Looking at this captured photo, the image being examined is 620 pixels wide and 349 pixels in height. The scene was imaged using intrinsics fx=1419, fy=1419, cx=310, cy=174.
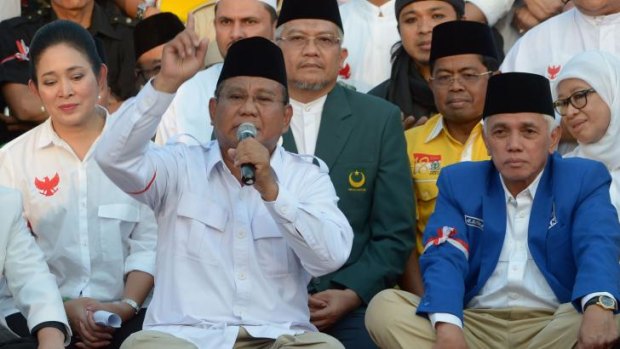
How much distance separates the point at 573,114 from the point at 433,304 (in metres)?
1.58

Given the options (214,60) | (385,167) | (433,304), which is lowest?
(433,304)

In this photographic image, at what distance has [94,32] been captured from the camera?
8.88 metres

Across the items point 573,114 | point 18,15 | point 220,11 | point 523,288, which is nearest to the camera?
point 523,288

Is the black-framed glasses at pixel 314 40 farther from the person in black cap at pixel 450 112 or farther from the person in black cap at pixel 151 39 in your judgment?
the person in black cap at pixel 151 39

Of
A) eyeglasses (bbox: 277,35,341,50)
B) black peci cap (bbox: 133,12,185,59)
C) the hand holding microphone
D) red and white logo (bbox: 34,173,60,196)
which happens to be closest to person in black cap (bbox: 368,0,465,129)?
eyeglasses (bbox: 277,35,341,50)

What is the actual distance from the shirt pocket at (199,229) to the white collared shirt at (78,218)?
3.18ft

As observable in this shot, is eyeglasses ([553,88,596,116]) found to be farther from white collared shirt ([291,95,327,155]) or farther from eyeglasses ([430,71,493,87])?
white collared shirt ([291,95,327,155])

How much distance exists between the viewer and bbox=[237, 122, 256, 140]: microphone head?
5598 mm

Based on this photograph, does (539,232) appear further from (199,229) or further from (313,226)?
(199,229)

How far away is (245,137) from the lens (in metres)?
5.55

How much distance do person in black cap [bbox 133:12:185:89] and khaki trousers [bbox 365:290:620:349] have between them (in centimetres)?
296

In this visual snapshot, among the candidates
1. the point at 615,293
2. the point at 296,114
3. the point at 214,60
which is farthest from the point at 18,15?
the point at 615,293

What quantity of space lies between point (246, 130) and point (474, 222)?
125 cm

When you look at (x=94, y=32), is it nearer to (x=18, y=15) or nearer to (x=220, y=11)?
(x=18, y=15)
